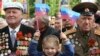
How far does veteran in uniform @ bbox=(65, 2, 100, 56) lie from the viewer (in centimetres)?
617

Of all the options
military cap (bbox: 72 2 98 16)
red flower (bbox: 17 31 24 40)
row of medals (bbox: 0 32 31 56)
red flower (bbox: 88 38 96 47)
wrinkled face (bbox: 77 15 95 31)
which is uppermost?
military cap (bbox: 72 2 98 16)

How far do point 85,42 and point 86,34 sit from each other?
105 millimetres

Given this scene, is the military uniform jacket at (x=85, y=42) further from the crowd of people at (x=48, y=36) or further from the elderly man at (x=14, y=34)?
the elderly man at (x=14, y=34)

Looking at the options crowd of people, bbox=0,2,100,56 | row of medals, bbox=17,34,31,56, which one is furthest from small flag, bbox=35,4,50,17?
row of medals, bbox=17,34,31,56

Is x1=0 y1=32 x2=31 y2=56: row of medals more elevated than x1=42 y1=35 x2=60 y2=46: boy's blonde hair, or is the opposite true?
x1=42 y1=35 x2=60 y2=46: boy's blonde hair

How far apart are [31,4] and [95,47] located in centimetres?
184

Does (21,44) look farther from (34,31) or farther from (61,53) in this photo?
(61,53)

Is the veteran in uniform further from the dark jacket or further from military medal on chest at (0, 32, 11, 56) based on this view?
military medal on chest at (0, 32, 11, 56)

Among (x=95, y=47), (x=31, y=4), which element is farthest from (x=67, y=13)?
(x=31, y=4)

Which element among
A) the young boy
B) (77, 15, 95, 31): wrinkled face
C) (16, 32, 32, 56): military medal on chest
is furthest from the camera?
(16, 32, 32, 56): military medal on chest

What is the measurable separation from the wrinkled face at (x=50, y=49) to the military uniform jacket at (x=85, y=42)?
0.38 meters

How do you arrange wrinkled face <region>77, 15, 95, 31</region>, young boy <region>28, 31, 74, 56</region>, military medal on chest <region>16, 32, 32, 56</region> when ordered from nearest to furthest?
young boy <region>28, 31, 74, 56</region> → wrinkled face <region>77, 15, 95, 31</region> → military medal on chest <region>16, 32, 32, 56</region>

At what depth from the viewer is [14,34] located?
6.47 meters

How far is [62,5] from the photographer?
6355mm
